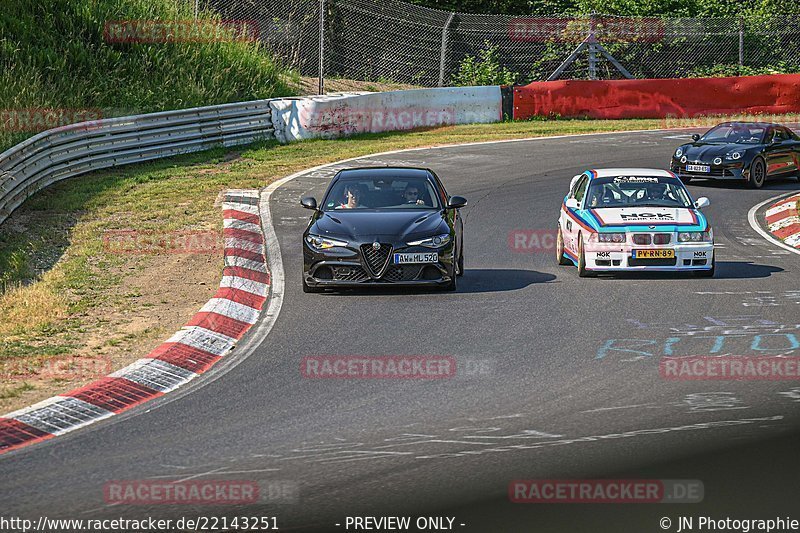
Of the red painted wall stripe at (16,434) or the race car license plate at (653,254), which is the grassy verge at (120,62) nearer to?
the race car license plate at (653,254)

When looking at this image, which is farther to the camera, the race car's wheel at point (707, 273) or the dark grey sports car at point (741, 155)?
the dark grey sports car at point (741, 155)

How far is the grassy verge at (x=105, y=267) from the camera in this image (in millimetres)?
10305

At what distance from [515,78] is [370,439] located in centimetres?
3109

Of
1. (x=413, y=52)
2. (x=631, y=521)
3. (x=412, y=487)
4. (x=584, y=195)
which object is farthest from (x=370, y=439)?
(x=413, y=52)

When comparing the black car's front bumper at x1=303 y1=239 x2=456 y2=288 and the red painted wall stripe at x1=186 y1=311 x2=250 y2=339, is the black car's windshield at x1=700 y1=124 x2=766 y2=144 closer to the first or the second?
the black car's front bumper at x1=303 y1=239 x2=456 y2=288

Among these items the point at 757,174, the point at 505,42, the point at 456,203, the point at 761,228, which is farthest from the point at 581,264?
the point at 505,42

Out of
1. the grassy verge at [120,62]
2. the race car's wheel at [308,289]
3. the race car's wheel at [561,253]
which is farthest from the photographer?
the grassy verge at [120,62]

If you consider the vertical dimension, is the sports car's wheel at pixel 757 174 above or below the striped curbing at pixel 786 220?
above

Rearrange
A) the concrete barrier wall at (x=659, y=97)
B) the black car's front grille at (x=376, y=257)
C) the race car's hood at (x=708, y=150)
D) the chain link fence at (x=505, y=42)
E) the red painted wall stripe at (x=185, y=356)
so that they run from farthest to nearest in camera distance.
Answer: the concrete barrier wall at (x=659, y=97) < the chain link fence at (x=505, y=42) < the race car's hood at (x=708, y=150) < the black car's front grille at (x=376, y=257) < the red painted wall stripe at (x=185, y=356)

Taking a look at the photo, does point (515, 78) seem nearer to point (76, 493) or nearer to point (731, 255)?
point (731, 255)

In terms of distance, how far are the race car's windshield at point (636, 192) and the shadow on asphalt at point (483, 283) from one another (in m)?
1.40

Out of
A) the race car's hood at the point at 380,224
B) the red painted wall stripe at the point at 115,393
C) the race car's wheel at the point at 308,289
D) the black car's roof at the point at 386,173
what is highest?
the black car's roof at the point at 386,173

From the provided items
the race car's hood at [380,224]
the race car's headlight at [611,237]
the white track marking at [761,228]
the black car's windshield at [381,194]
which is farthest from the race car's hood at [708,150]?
the race car's hood at [380,224]

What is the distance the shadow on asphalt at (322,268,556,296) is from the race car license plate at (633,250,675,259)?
1.06m
